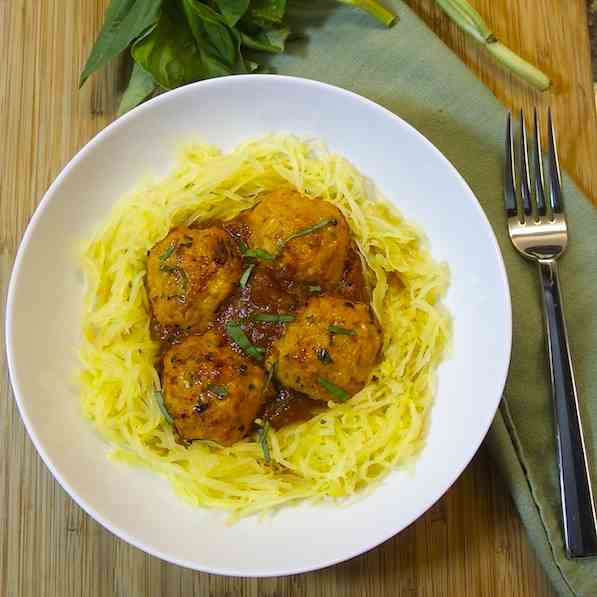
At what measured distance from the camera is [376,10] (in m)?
3.42

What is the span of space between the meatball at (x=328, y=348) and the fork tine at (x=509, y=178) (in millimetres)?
1018

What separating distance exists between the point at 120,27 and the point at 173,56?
288 mm

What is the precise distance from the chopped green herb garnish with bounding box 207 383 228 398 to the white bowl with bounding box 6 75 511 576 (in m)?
0.64

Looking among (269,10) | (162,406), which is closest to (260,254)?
(162,406)

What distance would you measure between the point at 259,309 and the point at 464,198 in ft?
3.34

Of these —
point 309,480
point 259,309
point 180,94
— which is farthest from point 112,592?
point 180,94

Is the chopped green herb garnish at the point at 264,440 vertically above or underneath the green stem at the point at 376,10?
underneath

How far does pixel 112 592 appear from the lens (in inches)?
131

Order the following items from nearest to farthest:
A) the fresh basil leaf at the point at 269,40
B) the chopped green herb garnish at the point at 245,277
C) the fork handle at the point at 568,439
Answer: the chopped green herb garnish at the point at 245,277, the fork handle at the point at 568,439, the fresh basil leaf at the point at 269,40

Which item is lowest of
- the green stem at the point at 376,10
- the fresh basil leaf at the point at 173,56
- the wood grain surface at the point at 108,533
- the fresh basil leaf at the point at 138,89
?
the wood grain surface at the point at 108,533

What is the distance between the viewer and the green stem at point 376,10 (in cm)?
336

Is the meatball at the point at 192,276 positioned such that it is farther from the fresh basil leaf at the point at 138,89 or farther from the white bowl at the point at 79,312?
the fresh basil leaf at the point at 138,89

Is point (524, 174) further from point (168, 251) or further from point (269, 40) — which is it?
point (168, 251)

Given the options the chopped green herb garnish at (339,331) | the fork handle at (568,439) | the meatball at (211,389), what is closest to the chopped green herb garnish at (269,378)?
the meatball at (211,389)
